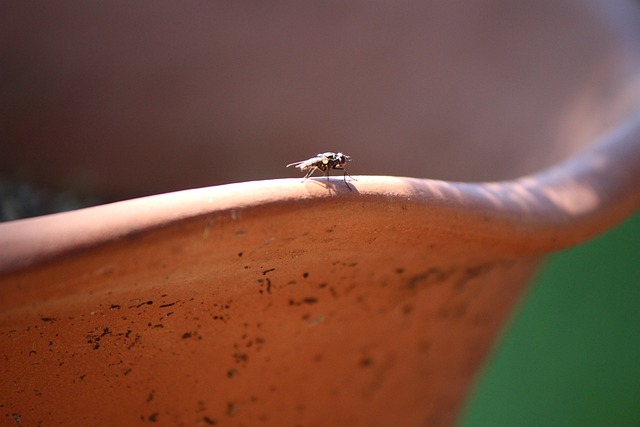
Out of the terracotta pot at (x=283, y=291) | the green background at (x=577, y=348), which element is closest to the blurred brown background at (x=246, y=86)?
the terracotta pot at (x=283, y=291)

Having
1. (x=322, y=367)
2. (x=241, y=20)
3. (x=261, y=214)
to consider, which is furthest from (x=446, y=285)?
(x=241, y=20)

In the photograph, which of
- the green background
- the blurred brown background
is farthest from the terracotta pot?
the green background

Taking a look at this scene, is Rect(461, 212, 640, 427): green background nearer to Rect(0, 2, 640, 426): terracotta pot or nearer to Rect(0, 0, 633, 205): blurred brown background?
Rect(0, 0, 633, 205): blurred brown background

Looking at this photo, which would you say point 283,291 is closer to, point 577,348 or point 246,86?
point 246,86

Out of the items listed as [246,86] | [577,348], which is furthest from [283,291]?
[577,348]

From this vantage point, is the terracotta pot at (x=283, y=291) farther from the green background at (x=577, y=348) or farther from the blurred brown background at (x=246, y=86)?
the green background at (x=577, y=348)

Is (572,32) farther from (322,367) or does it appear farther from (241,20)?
(322,367)
